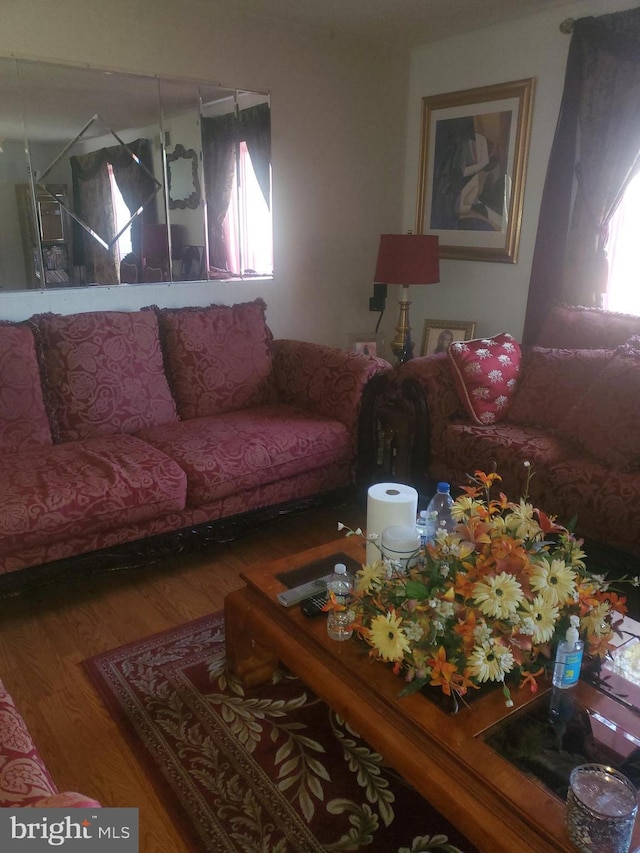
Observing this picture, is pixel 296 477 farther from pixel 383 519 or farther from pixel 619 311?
pixel 619 311

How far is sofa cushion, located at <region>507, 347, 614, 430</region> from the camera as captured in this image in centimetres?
289

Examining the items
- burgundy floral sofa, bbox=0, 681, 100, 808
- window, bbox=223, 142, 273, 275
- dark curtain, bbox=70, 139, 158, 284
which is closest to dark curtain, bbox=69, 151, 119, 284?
dark curtain, bbox=70, 139, 158, 284

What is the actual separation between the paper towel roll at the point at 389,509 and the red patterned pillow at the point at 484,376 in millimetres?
1340

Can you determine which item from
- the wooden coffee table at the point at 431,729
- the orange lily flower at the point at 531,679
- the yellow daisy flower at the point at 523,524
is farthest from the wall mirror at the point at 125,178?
the orange lily flower at the point at 531,679

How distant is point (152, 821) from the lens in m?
1.57

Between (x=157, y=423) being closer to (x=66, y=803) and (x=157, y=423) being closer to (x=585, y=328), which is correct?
(x=585, y=328)

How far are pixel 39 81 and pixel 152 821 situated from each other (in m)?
2.82

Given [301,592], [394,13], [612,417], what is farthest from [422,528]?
[394,13]

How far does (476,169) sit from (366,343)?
116 centimetres

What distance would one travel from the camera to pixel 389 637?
1396 mm

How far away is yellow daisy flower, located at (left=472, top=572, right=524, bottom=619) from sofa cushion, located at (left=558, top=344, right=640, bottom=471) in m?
1.39

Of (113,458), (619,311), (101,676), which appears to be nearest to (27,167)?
(113,458)

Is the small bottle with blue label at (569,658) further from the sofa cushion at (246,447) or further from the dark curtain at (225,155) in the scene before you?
the dark curtain at (225,155)

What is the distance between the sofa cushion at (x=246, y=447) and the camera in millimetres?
2611
